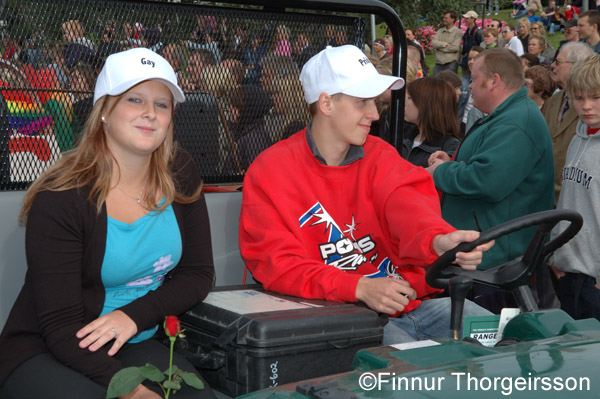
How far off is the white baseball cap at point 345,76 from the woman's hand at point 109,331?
1.26m

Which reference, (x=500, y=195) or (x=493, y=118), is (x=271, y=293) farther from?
(x=493, y=118)

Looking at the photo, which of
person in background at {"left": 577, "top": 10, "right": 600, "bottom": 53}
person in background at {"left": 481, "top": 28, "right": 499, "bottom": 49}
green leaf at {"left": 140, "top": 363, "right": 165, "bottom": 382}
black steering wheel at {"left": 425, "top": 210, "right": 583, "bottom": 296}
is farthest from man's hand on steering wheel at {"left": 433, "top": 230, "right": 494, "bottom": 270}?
person in background at {"left": 481, "top": 28, "right": 499, "bottom": 49}

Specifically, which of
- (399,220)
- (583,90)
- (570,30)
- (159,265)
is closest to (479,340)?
(399,220)

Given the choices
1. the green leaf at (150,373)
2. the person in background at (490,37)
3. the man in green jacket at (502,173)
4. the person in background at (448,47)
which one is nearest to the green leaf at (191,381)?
the green leaf at (150,373)

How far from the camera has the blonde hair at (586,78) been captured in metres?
3.75

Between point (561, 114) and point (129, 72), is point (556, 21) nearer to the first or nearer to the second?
point (561, 114)

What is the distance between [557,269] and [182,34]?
2.30 meters

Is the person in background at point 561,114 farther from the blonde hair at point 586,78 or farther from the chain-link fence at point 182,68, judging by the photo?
the chain-link fence at point 182,68

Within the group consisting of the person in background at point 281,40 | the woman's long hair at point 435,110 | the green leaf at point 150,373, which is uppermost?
the person in background at point 281,40

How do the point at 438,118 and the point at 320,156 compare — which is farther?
the point at 438,118

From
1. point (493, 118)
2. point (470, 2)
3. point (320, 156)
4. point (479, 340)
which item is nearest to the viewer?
point (479, 340)

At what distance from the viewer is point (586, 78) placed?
3775 mm

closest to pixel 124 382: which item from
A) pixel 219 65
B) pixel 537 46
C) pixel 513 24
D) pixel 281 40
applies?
pixel 219 65

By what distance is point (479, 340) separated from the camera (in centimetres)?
234
